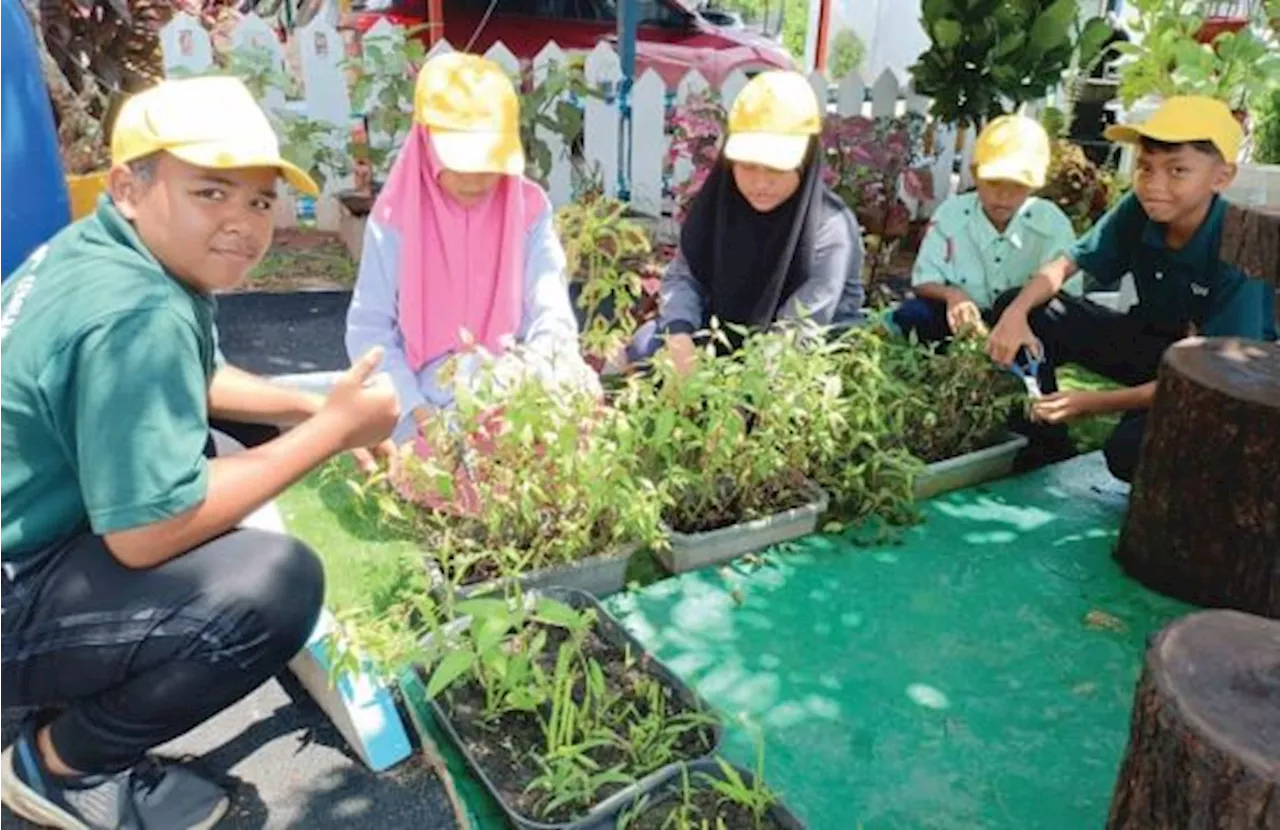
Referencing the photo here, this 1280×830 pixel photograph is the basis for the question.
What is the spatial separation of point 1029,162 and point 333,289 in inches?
126

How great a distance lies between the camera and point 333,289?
502cm

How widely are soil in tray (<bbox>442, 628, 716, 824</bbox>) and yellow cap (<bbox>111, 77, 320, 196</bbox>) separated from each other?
→ 1.13 meters

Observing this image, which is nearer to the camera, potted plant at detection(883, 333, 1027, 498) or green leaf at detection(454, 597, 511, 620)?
green leaf at detection(454, 597, 511, 620)

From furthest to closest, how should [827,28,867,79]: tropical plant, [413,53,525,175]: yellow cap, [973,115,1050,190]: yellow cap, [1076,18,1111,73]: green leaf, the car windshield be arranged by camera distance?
[827,28,867,79]: tropical plant → the car windshield → [1076,18,1111,73]: green leaf → [973,115,1050,190]: yellow cap → [413,53,525,175]: yellow cap

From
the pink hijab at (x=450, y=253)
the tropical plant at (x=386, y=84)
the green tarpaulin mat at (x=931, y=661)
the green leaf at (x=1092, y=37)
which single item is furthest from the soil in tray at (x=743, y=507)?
the green leaf at (x=1092, y=37)

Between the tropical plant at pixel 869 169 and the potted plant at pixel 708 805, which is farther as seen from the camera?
the tropical plant at pixel 869 169

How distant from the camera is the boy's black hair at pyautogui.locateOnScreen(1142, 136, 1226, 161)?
9.77 feet

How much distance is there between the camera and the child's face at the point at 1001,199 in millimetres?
3543

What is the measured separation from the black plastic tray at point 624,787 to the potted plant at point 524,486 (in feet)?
0.60

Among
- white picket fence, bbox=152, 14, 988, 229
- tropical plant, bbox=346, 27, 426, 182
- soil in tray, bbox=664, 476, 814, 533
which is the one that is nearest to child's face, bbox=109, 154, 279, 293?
soil in tray, bbox=664, 476, 814, 533

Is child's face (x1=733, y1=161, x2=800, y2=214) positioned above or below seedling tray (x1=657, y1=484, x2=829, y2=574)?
above

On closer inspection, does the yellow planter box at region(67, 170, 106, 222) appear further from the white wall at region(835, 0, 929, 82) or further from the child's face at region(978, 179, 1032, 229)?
the white wall at region(835, 0, 929, 82)

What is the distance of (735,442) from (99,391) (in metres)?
1.59

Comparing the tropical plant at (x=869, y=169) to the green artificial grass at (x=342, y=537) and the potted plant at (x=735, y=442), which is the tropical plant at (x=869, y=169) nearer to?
the potted plant at (x=735, y=442)
